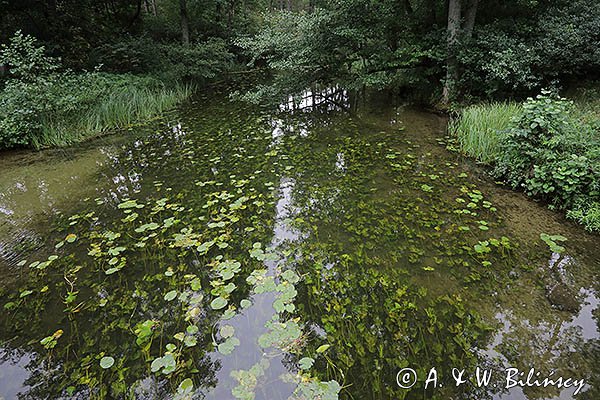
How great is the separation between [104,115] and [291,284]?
6912 mm

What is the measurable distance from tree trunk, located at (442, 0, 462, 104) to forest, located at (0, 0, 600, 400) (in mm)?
36

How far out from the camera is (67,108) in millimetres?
6520

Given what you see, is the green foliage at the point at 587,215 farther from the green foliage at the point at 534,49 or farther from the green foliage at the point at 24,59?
the green foliage at the point at 24,59

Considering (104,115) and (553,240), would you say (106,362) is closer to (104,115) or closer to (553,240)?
(553,240)

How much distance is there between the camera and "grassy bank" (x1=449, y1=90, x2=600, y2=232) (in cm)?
339

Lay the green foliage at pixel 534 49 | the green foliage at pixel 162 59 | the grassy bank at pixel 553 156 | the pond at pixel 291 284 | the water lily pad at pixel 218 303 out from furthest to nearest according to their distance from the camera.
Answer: the green foliage at pixel 162 59
the green foliage at pixel 534 49
the grassy bank at pixel 553 156
the water lily pad at pixel 218 303
the pond at pixel 291 284

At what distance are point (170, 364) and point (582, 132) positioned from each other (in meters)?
5.07

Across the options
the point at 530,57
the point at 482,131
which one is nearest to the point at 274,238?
the point at 482,131

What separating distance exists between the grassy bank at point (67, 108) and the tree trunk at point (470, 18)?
792 centimetres

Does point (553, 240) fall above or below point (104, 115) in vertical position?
below

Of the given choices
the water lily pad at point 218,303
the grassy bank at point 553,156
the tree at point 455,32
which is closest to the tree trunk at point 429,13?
the tree at point 455,32

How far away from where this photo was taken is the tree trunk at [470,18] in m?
6.66

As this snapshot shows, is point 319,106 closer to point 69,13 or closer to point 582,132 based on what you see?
point 582,132

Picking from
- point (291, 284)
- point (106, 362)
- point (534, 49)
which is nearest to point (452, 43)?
point (534, 49)
